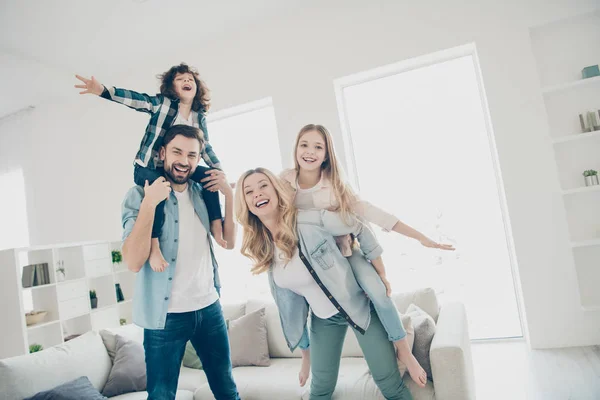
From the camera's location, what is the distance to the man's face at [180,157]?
172 centimetres

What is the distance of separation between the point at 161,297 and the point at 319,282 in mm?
660

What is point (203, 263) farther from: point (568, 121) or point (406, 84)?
point (568, 121)

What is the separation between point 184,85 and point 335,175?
3.00 ft

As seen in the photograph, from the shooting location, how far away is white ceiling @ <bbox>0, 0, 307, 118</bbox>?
3395 millimetres

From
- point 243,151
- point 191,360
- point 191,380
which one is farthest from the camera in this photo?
point 243,151

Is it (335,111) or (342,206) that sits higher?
(335,111)

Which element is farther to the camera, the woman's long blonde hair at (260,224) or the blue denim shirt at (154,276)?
the woman's long blonde hair at (260,224)

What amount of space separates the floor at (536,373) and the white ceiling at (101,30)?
3560 mm

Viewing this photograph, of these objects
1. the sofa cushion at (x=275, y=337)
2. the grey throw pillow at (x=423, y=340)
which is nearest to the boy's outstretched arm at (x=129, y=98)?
the sofa cushion at (x=275, y=337)

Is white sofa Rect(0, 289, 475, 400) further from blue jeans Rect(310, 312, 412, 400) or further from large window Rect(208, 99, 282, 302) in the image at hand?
large window Rect(208, 99, 282, 302)

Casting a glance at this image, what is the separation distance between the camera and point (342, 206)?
185 centimetres

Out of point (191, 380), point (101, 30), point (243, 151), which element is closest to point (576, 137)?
point (243, 151)

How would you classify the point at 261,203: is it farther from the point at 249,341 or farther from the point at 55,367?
the point at 55,367

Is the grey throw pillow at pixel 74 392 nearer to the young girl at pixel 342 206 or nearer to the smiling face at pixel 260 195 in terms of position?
the young girl at pixel 342 206
